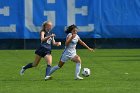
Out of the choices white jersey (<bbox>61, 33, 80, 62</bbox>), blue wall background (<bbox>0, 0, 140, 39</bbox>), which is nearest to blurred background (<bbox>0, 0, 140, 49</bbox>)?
blue wall background (<bbox>0, 0, 140, 39</bbox>)

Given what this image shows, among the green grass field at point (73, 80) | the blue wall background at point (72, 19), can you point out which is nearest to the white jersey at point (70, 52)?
the green grass field at point (73, 80)

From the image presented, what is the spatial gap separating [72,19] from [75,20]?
0.22 meters

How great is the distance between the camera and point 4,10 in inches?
1483

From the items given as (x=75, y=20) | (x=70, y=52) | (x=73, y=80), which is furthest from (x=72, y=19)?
(x=73, y=80)

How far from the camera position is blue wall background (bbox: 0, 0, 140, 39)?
123 ft

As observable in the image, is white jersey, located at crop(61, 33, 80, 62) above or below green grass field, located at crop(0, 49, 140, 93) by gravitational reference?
above

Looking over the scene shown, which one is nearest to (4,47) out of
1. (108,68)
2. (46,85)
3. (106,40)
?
(106,40)

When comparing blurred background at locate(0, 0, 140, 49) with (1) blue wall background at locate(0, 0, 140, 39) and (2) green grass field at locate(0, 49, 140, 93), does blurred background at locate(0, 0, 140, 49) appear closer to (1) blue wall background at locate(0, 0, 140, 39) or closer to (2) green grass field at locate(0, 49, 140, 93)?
(1) blue wall background at locate(0, 0, 140, 39)

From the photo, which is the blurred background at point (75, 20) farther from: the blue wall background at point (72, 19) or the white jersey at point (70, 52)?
the white jersey at point (70, 52)

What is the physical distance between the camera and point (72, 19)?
3772cm

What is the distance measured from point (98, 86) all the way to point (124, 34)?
21.5 meters

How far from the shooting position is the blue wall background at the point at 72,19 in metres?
37.6

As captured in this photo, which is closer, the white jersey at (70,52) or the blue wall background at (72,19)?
the white jersey at (70,52)

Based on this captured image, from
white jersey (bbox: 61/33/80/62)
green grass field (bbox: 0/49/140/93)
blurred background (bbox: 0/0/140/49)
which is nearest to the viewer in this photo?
green grass field (bbox: 0/49/140/93)
